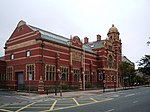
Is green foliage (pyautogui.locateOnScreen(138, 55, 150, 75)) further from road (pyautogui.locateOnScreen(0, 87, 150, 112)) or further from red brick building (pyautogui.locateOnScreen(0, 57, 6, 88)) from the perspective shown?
red brick building (pyautogui.locateOnScreen(0, 57, 6, 88))

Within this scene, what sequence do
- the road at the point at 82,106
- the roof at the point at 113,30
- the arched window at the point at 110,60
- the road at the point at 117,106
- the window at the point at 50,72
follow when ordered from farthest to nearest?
the roof at the point at 113,30 → the arched window at the point at 110,60 → the window at the point at 50,72 → the road at the point at 82,106 → the road at the point at 117,106

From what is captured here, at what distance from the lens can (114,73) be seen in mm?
70125

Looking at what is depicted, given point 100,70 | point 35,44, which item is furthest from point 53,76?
point 100,70

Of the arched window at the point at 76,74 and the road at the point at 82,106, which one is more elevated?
the arched window at the point at 76,74

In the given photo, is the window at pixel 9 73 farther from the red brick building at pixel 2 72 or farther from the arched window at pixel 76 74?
the arched window at pixel 76 74

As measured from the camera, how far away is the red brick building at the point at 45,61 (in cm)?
4225

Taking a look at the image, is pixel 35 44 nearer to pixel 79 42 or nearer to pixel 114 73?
pixel 79 42

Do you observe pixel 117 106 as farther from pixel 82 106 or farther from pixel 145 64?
pixel 145 64

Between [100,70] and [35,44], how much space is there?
81.6ft

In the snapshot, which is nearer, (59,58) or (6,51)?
(59,58)

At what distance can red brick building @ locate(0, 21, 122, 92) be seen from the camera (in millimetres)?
42250

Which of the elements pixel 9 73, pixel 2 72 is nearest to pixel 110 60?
pixel 9 73

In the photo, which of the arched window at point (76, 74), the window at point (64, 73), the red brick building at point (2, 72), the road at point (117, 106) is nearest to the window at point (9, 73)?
the red brick building at point (2, 72)

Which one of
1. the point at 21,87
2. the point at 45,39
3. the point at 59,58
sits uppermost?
the point at 45,39
